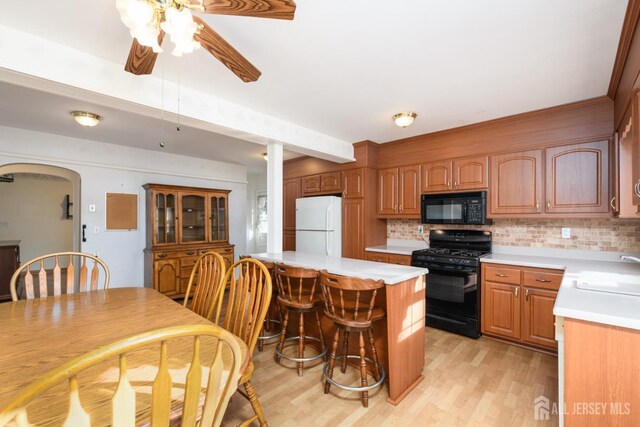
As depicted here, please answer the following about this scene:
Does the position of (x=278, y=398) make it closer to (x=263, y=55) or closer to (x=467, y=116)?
(x=263, y=55)

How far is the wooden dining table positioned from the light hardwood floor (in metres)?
0.90

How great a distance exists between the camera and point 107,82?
199 centimetres

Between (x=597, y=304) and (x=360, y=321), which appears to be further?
(x=360, y=321)

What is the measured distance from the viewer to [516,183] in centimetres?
304

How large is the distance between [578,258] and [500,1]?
268cm

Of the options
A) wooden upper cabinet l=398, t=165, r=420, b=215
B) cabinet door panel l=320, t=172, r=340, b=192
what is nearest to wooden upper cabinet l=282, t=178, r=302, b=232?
cabinet door panel l=320, t=172, r=340, b=192

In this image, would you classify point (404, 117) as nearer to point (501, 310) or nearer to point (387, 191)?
point (387, 191)

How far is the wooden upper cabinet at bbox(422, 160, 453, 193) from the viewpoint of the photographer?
11.5ft

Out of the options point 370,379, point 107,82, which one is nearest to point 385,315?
point 370,379

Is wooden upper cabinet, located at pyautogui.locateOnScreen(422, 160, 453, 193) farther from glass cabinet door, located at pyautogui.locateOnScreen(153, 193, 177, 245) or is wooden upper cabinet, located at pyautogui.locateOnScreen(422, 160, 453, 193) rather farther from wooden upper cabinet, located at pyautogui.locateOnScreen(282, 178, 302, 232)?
glass cabinet door, located at pyautogui.locateOnScreen(153, 193, 177, 245)

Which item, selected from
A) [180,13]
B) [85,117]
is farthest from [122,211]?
[180,13]

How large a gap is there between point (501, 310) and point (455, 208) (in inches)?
46.0

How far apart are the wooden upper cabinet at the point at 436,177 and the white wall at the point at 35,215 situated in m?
7.52

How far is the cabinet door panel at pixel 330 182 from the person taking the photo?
4348mm
